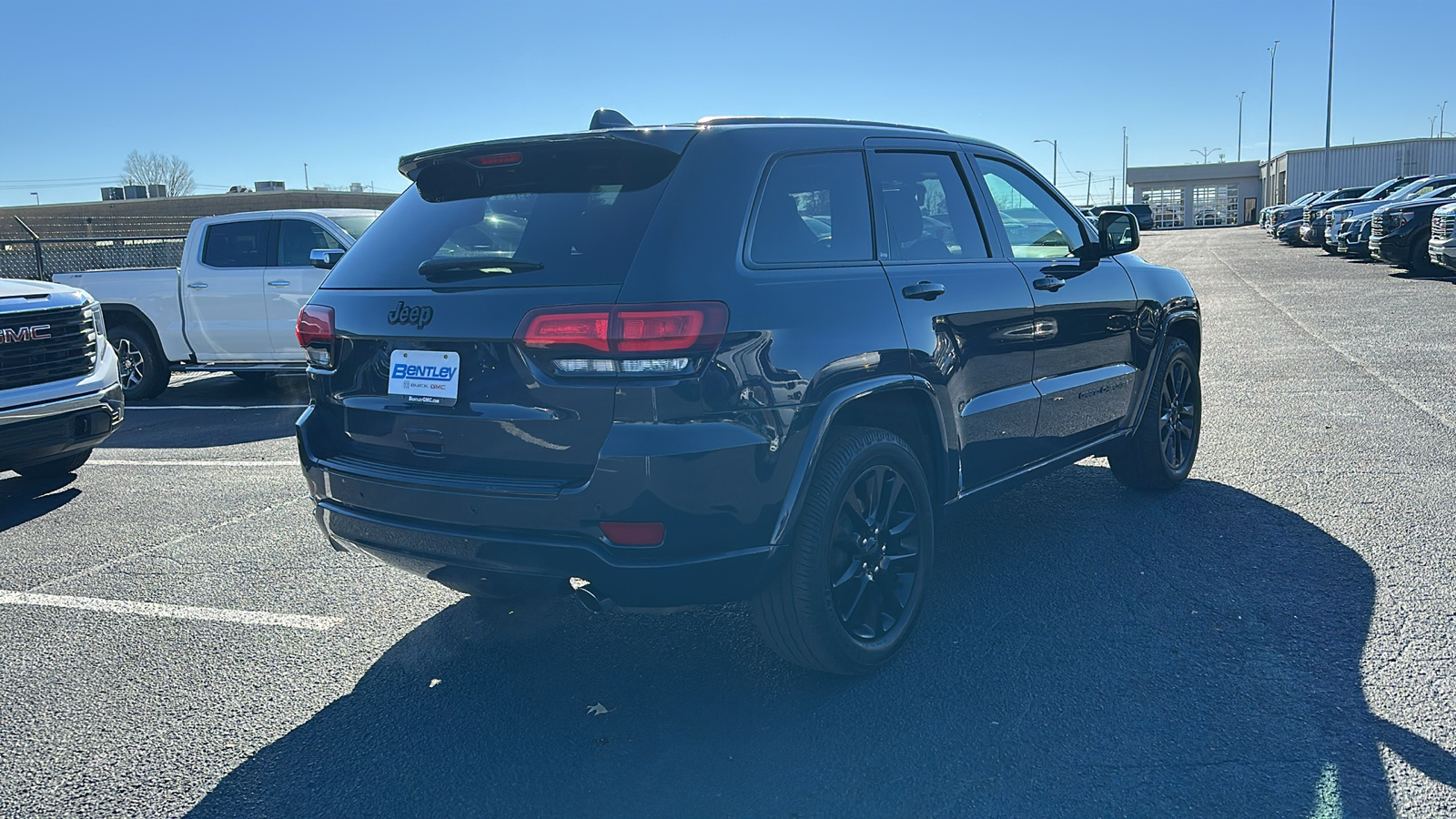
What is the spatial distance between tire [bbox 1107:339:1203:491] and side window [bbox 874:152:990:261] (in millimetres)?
1749

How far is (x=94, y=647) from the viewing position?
13.7 ft

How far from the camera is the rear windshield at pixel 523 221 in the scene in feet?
10.6

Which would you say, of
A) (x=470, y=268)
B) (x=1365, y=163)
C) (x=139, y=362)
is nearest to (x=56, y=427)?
(x=470, y=268)

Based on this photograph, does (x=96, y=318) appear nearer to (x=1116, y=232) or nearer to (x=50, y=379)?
(x=50, y=379)

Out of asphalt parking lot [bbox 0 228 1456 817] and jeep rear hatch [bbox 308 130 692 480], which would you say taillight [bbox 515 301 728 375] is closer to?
jeep rear hatch [bbox 308 130 692 480]

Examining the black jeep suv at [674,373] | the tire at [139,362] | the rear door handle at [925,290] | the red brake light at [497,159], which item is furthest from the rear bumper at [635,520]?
the tire at [139,362]

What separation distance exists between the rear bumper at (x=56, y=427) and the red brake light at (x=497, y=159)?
13.3ft

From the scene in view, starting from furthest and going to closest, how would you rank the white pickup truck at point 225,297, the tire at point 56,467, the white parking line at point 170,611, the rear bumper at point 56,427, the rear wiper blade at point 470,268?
the white pickup truck at point 225,297
the tire at point 56,467
the rear bumper at point 56,427
the white parking line at point 170,611
the rear wiper blade at point 470,268

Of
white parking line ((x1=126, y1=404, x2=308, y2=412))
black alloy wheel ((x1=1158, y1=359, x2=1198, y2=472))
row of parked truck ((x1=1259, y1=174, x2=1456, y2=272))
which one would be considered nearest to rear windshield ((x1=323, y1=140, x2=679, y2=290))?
black alloy wheel ((x1=1158, y1=359, x2=1198, y2=472))

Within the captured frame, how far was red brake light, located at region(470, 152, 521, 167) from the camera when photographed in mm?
3525

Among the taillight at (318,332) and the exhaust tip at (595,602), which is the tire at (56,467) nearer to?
the taillight at (318,332)

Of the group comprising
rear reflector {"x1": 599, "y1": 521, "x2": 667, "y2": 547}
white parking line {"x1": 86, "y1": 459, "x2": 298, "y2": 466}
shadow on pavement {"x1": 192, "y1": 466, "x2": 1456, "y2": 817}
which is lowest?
shadow on pavement {"x1": 192, "y1": 466, "x2": 1456, "y2": 817}

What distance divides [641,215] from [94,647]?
2.76 m

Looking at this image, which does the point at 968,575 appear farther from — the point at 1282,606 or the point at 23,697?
the point at 23,697
